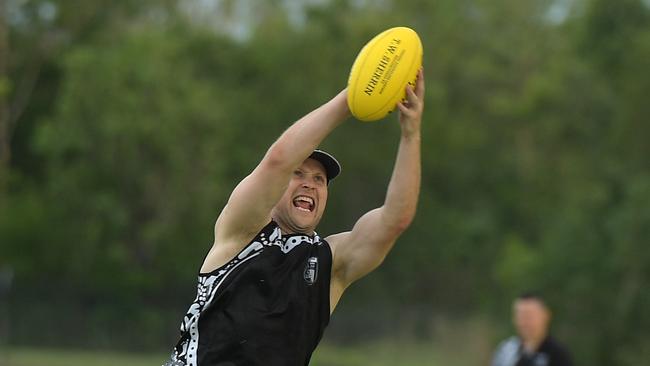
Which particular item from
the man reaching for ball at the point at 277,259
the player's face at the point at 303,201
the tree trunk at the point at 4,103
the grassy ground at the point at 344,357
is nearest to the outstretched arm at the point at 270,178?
the man reaching for ball at the point at 277,259

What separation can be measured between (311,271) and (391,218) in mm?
392

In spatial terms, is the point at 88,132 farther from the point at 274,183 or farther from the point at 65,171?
the point at 274,183

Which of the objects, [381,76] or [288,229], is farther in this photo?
[288,229]

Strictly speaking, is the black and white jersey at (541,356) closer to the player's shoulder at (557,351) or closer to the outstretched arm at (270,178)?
the player's shoulder at (557,351)

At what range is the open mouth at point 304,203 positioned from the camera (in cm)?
569

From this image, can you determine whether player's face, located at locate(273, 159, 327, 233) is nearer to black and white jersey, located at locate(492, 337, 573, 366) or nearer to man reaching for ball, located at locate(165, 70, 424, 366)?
man reaching for ball, located at locate(165, 70, 424, 366)

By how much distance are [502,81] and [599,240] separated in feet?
58.7

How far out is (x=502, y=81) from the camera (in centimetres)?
4897

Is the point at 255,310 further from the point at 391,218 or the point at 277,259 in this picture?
the point at 391,218

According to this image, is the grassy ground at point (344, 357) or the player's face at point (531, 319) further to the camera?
the grassy ground at point (344, 357)

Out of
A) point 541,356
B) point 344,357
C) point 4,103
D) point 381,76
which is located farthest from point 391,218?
point 4,103

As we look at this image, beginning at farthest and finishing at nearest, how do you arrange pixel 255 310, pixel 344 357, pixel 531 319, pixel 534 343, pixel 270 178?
pixel 344 357
pixel 534 343
pixel 531 319
pixel 255 310
pixel 270 178

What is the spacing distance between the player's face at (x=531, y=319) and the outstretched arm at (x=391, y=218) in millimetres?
→ 5884

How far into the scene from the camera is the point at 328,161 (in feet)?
18.8
